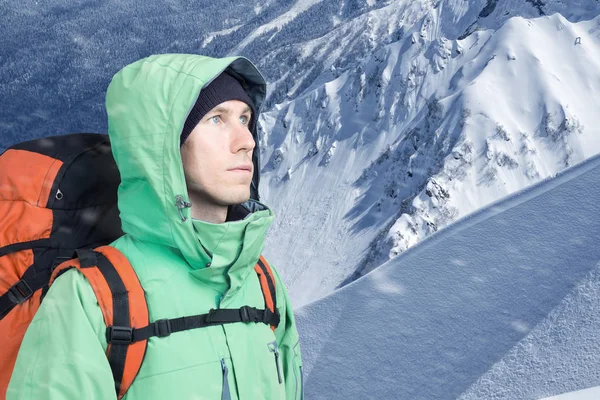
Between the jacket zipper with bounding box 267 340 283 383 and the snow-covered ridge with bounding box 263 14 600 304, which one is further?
the snow-covered ridge with bounding box 263 14 600 304

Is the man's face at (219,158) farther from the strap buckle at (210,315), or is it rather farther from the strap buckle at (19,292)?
the strap buckle at (19,292)

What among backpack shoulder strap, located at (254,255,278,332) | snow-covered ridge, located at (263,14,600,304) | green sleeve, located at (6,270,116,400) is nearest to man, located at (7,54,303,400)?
green sleeve, located at (6,270,116,400)

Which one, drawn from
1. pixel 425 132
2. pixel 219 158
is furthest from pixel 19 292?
pixel 425 132

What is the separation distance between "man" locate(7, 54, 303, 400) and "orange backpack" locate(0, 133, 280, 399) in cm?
3

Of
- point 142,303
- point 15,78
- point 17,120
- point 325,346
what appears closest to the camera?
point 142,303

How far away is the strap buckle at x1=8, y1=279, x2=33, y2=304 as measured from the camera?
1.74 m

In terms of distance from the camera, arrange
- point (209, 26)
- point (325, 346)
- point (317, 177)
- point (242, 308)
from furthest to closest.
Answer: point (209, 26)
point (317, 177)
point (325, 346)
point (242, 308)

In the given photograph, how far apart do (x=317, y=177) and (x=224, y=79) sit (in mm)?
46895

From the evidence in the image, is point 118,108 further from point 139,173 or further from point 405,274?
point 405,274

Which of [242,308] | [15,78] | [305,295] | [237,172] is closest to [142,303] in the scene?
[242,308]

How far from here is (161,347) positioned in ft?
5.05

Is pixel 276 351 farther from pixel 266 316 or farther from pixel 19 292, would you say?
pixel 19 292

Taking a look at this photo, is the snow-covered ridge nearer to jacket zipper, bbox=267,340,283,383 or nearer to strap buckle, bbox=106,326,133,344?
jacket zipper, bbox=267,340,283,383

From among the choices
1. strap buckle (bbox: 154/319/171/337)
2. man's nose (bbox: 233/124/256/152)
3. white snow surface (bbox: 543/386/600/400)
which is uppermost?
man's nose (bbox: 233/124/256/152)
